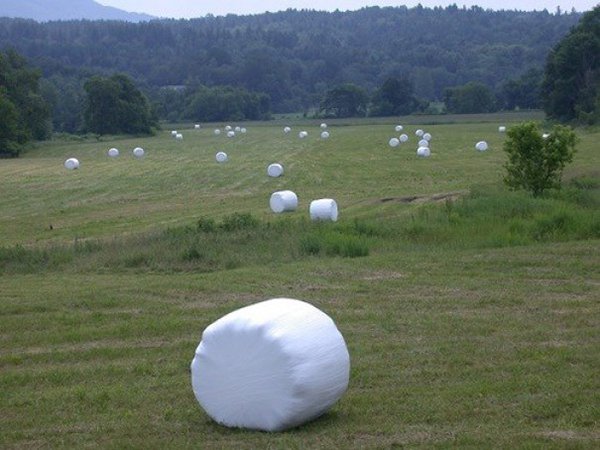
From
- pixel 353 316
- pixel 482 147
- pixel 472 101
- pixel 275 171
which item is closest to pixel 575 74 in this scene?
pixel 482 147

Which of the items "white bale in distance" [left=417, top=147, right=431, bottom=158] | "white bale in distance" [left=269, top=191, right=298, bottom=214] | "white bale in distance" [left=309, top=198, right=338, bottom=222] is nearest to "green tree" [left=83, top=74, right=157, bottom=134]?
"white bale in distance" [left=417, top=147, right=431, bottom=158]

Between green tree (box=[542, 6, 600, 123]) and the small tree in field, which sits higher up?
the small tree in field

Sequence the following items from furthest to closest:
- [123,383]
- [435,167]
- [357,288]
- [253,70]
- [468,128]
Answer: [253,70], [468,128], [435,167], [357,288], [123,383]

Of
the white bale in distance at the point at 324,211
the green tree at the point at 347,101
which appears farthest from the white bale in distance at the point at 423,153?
the green tree at the point at 347,101

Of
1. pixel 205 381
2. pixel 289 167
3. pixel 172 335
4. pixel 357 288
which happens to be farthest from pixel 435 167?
pixel 205 381

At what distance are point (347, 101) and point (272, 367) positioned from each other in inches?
5162

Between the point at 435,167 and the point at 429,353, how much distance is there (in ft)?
126

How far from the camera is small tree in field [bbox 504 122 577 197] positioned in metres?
26.5

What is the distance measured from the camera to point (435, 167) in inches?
1953

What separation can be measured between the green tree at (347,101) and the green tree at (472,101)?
12.9 meters

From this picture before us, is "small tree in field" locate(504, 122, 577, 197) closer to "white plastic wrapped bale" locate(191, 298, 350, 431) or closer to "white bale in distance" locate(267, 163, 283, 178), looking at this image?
"white plastic wrapped bale" locate(191, 298, 350, 431)

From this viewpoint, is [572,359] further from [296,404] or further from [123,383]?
[123,383]

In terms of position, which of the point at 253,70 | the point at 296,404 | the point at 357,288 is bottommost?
the point at 253,70

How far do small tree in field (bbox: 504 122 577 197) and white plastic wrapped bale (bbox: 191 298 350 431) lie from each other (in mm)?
18309
